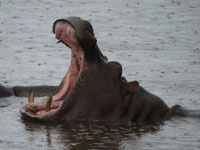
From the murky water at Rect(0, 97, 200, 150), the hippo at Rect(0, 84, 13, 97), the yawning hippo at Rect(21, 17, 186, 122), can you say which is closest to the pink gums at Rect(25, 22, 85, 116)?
the yawning hippo at Rect(21, 17, 186, 122)

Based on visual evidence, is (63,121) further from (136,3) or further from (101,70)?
(136,3)

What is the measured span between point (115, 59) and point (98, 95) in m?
3.94

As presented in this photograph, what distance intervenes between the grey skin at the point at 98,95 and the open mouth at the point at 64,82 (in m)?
0.05

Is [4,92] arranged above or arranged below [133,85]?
below

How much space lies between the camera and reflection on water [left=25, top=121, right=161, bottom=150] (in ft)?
24.7

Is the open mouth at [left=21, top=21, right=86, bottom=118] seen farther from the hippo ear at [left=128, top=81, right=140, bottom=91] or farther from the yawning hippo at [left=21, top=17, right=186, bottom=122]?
the hippo ear at [left=128, top=81, right=140, bottom=91]

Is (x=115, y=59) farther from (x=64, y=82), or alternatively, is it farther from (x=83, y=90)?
(x=83, y=90)

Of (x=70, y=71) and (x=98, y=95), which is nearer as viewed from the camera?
(x=98, y=95)

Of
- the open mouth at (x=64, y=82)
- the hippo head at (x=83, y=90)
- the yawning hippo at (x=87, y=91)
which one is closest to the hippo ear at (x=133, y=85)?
the yawning hippo at (x=87, y=91)

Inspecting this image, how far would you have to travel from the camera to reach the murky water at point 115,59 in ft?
25.5

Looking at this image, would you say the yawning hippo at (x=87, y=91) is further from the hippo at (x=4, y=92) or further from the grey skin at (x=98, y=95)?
the hippo at (x=4, y=92)

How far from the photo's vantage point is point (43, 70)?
11.2 m

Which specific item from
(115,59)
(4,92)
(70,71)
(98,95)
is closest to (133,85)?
(98,95)

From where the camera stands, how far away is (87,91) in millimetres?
8125
